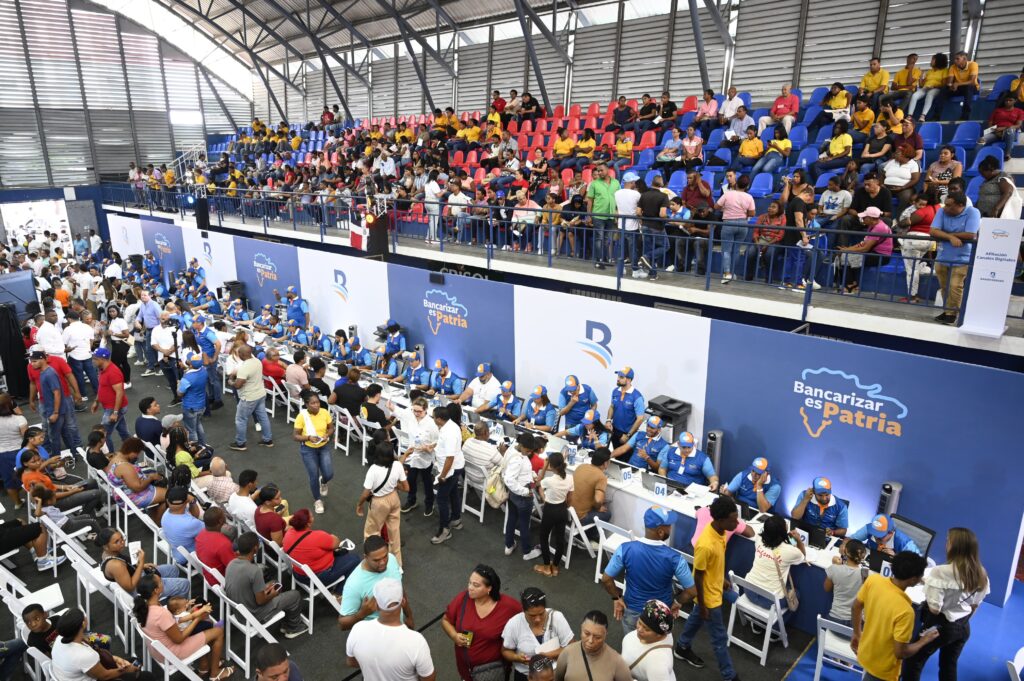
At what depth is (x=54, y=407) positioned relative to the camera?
8.91 metres

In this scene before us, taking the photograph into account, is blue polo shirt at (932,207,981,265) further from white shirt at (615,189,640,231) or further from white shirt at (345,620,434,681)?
white shirt at (345,620,434,681)

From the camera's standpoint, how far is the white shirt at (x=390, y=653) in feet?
11.2

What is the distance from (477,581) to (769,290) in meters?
5.88

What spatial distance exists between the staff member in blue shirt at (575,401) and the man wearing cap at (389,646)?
527cm

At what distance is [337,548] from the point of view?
227 inches

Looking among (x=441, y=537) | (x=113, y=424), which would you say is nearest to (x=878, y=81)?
(x=441, y=537)

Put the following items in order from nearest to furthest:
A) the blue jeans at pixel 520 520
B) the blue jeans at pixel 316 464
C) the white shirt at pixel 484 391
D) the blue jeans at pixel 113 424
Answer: the blue jeans at pixel 520 520 < the blue jeans at pixel 316 464 < the blue jeans at pixel 113 424 < the white shirt at pixel 484 391

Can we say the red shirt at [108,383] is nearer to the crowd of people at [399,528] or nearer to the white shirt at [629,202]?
the crowd of people at [399,528]

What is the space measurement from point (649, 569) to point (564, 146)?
11114 millimetres

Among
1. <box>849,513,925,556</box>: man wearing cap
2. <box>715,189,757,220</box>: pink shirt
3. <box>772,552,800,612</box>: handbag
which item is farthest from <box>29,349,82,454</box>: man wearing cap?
<box>849,513,925,556</box>: man wearing cap

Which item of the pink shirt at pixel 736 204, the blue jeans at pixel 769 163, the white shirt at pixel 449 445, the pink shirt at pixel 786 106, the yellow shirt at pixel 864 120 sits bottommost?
the white shirt at pixel 449 445

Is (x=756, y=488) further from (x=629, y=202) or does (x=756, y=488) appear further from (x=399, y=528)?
(x=629, y=202)

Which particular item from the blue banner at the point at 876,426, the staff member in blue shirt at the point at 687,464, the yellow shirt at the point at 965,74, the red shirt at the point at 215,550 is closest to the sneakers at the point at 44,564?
the red shirt at the point at 215,550

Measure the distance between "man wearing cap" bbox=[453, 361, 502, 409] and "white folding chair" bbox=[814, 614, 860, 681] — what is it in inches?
222
